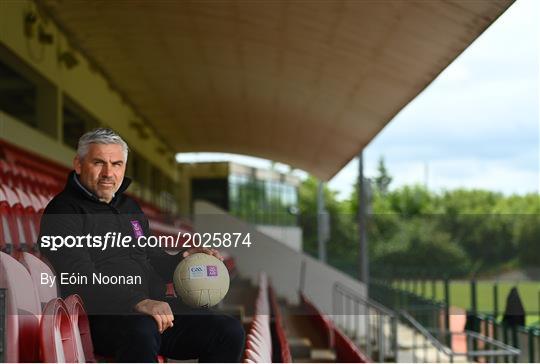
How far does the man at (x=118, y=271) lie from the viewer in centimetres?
302

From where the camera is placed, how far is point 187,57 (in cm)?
1182

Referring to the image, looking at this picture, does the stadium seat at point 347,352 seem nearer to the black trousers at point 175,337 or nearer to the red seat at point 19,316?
the black trousers at point 175,337

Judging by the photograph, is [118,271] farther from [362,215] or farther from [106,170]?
[362,215]

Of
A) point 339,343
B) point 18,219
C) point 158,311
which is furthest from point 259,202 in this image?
point 158,311

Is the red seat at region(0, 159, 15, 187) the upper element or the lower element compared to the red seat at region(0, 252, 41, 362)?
upper

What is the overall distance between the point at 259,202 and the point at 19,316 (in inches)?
1037

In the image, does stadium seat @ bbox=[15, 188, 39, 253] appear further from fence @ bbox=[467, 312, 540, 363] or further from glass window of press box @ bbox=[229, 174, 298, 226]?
glass window of press box @ bbox=[229, 174, 298, 226]

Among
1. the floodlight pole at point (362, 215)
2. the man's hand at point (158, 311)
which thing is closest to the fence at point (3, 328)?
the man's hand at point (158, 311)

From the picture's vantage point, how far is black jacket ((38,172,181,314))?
119 inches

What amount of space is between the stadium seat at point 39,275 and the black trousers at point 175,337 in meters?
0.18

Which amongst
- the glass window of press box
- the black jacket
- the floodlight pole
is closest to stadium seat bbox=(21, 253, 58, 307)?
the black jacket

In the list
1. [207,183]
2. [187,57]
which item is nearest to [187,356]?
[187,57]

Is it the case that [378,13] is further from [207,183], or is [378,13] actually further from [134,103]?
[207,183]

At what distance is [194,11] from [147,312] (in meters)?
6.54
